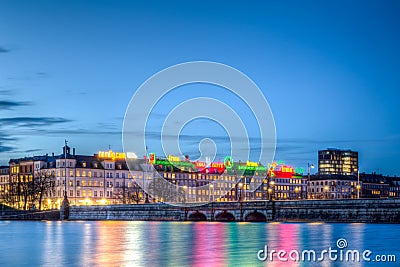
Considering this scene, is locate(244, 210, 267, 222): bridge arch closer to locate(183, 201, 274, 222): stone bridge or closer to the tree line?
locate(183, 201, 274, 222): stone bridge

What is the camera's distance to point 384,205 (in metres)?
90.3

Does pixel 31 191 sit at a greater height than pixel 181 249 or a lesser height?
lesser

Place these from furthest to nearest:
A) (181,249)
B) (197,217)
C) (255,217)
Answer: (197,217), (255,217), (181,249)

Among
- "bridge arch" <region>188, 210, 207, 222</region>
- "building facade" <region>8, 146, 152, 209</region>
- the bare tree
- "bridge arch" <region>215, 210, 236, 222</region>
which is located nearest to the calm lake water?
"bridge arch" <region>215, 210, 236, 222</region>

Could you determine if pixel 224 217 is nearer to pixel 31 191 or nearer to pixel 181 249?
pixel 31 191

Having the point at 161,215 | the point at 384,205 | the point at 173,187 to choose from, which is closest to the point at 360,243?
the point at 384,205

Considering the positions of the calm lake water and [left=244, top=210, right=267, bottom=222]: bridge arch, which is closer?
the calm lake water

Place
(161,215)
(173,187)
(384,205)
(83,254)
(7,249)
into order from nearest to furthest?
(83,254)
(7,249)
(384,205)
(161,215)
(173,187)

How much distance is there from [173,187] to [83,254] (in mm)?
145855

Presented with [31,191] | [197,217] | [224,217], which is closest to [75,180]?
[31,191]

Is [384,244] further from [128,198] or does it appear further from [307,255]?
[128,198]

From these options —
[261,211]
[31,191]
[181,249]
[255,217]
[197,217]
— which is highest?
[181,249]

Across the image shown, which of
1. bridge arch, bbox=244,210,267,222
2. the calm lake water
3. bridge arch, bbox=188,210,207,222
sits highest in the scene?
the calm lake water

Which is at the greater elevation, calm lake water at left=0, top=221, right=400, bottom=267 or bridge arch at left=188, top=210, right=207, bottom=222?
calm lake water at left=0, top=221, right=400, bottom=267
